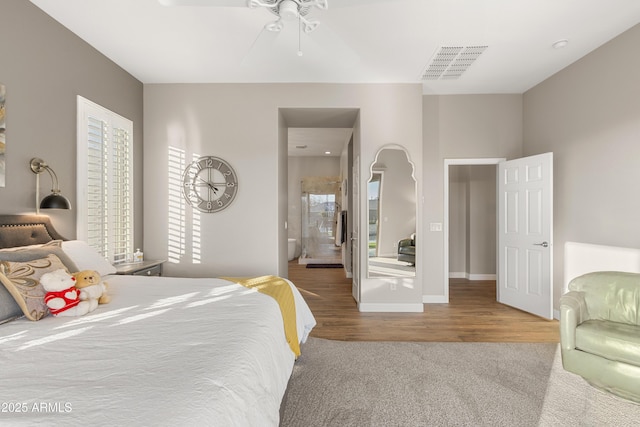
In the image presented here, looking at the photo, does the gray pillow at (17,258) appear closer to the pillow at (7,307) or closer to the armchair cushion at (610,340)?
the pillow at (7,307)

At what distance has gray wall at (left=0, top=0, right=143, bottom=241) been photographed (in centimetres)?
228

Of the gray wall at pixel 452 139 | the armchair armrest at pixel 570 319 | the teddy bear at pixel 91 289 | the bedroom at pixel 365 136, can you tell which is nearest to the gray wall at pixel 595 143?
the bedroom at pixel 365 136

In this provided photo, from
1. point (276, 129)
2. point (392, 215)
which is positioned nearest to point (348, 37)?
point (276, 129)

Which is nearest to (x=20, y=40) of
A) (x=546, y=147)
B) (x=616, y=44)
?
(x=616, y=44)

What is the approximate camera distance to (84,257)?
2.47 metres

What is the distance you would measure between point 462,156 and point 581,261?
6.21 ft

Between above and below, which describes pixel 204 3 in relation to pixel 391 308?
above

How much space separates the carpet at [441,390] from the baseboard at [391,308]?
1066 millimetres

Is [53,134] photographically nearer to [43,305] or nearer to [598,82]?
[43,305]

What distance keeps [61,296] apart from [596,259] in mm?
4437

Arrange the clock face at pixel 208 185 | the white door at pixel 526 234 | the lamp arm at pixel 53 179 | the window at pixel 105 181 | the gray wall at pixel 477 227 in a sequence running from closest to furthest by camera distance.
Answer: the lamp arm at pixel 53 179 → the window at pixel 105 181 → the white door at pixel 526 234 → the clock face at pixel 208 185 → the gray wall at pixel 477 227

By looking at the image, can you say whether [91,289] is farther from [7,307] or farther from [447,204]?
[447,204]

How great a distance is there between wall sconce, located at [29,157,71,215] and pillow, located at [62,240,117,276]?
301 millimetres

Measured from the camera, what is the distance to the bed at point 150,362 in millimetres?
835
